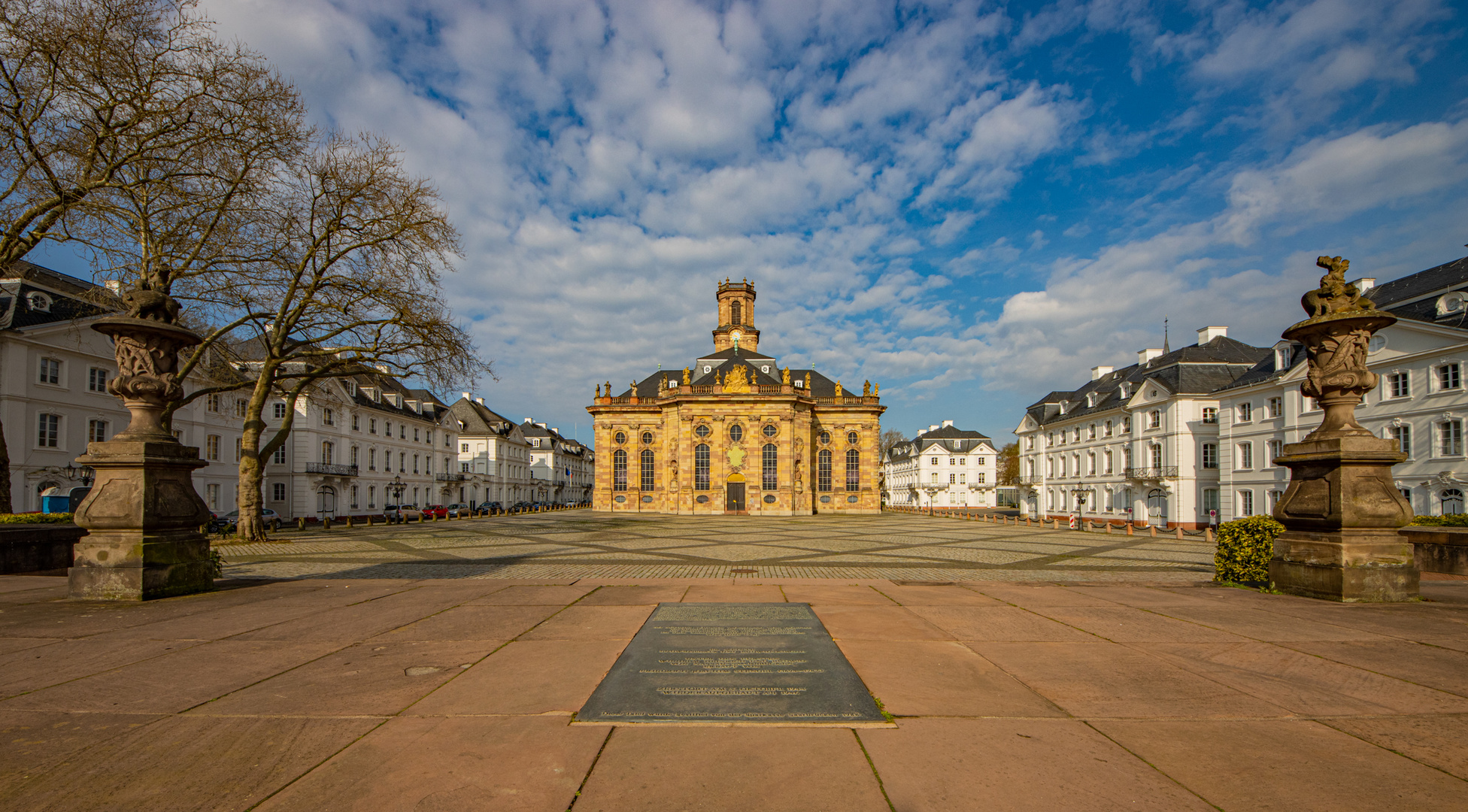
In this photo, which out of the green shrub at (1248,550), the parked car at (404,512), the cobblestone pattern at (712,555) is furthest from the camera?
the parked car at (404,512)

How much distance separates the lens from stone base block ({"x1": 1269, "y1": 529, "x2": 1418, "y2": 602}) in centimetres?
852

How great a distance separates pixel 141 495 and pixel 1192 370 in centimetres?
5303

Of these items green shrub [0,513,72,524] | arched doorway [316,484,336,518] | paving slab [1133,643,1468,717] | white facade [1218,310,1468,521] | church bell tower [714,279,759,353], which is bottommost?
arched doorway [316,484,336,518]

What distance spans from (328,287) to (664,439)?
1457 inches

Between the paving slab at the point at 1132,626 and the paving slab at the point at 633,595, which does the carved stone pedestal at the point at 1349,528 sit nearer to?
the paving slab at the point at 1132,626

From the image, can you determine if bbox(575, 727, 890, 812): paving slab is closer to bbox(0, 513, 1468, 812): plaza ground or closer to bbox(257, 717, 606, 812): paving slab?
bbox(0, 513, 1468, 812): plaza ground

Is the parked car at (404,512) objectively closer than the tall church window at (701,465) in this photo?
Yes

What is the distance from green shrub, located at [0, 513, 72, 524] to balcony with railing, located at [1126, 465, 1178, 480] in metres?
53.1

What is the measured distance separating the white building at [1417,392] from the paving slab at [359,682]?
2854 centimetres

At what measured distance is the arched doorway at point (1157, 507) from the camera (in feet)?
146

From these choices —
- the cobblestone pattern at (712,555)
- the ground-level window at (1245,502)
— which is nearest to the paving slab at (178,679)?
the cobblestone pattern at (712,555)

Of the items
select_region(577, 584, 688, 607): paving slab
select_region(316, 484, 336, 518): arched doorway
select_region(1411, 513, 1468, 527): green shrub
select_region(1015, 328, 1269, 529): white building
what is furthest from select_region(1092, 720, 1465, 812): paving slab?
select_region(316, 484, 336, 518): arched doorway

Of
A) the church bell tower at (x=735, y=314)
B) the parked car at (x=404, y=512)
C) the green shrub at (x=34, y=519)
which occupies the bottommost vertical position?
the parked car at (x=404, y=512)

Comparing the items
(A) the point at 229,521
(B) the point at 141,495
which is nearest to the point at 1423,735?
(B) the point at 141,495
